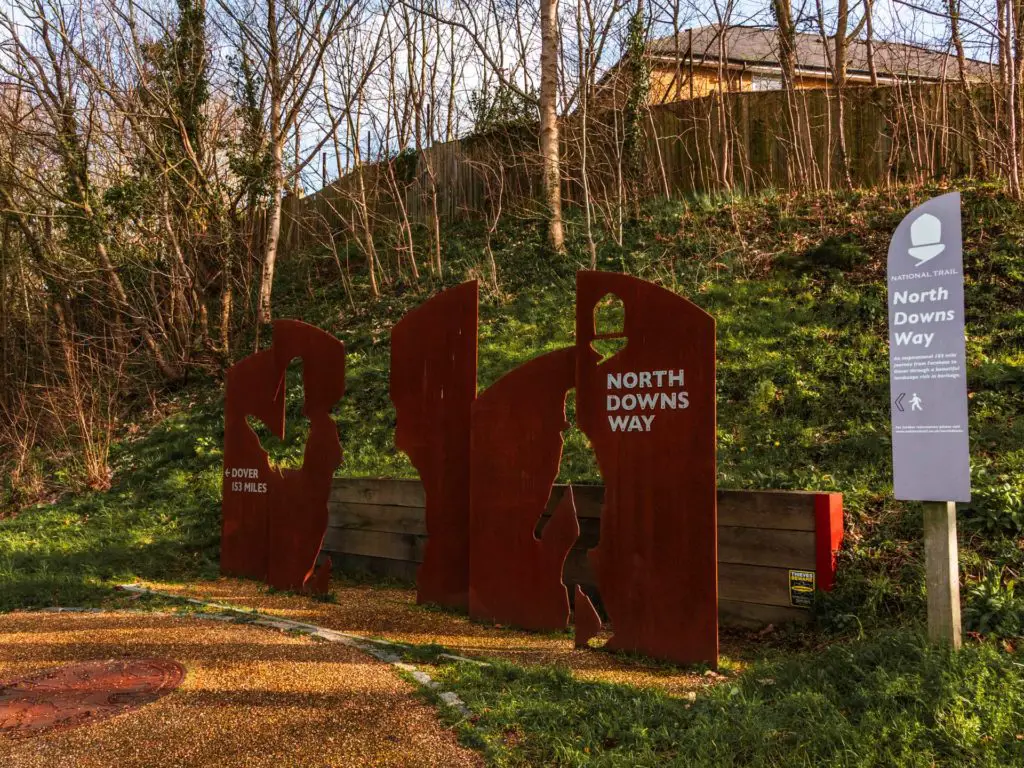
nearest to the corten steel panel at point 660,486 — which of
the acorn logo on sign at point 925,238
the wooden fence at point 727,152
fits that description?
the acorn logo on sign at point 925,238

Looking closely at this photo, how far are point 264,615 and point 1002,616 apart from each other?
454 centimetres

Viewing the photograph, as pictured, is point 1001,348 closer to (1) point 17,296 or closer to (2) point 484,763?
(2) point 484,763

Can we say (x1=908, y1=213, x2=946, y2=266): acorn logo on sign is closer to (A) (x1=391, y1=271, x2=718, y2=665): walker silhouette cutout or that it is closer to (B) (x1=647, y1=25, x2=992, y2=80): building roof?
(A) (x1=391, y1=271, x2=718, y2=665): walker silhouette cutout

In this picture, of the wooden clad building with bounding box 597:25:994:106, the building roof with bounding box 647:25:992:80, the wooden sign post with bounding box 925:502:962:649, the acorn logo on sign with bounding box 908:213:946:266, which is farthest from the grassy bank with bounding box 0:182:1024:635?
the building roof with bounding box 647:25:992:80

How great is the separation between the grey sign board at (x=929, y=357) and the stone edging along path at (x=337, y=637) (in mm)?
2372

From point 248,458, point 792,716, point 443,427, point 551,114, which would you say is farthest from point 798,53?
point 792,716

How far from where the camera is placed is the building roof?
1355cm

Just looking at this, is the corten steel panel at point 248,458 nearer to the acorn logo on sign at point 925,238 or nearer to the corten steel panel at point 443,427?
the corten steel panel at point 443,427

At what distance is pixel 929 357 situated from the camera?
148 inches

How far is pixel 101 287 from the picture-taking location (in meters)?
14.0

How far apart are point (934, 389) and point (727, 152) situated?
10.2 metres

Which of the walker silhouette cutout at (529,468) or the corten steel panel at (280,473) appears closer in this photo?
the walker silhouette cutout at (529,468)

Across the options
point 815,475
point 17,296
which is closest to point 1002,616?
point 815,475

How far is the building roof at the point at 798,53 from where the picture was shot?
1355cm
